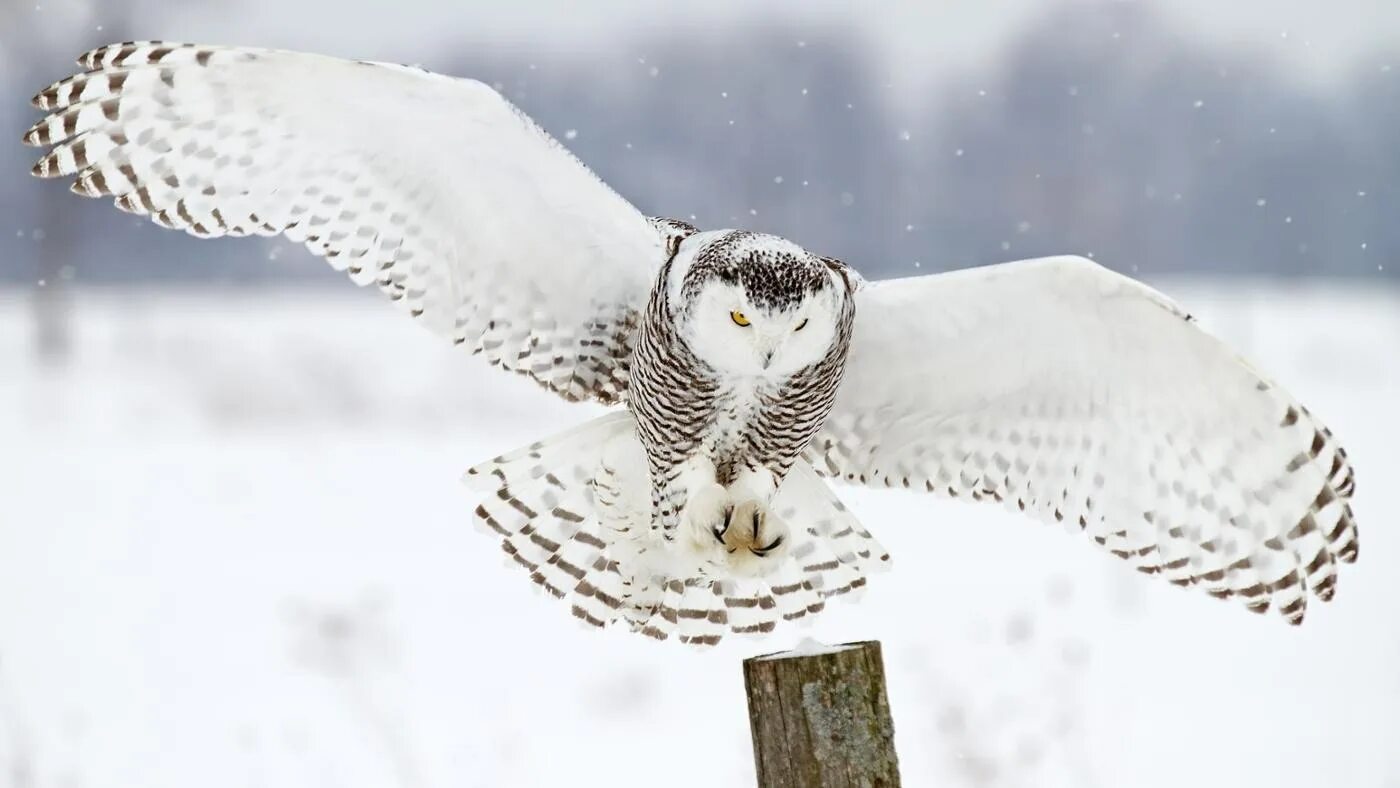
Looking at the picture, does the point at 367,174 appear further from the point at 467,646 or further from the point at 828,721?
the point at 467,646

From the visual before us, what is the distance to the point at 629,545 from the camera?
416 cm

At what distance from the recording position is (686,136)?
68.9 feet

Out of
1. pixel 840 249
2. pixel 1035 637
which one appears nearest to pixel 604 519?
pixel 1035 637

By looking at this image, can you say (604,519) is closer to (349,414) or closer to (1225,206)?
(349,414)

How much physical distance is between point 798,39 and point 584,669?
21.7m

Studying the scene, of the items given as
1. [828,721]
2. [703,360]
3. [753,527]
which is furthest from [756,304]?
[828,721]

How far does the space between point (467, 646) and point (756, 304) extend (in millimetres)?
3858

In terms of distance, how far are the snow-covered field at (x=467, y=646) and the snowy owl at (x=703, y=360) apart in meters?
0.80

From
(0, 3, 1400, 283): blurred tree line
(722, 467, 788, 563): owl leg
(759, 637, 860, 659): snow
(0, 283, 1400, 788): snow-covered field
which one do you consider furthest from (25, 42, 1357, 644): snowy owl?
(0, 3, 1400, 283): blurred tree line

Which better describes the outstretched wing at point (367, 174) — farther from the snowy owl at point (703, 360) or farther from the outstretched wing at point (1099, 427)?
the outstretched wing at point (1099, 427)

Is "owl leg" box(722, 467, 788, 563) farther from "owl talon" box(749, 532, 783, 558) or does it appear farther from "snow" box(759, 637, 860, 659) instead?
"snow" box(759, 637, 860, 659)

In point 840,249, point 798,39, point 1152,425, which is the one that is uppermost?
point 798,39

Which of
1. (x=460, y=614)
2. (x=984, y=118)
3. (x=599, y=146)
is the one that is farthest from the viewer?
(x=984, y=118)

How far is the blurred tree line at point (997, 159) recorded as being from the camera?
67.5 ft
